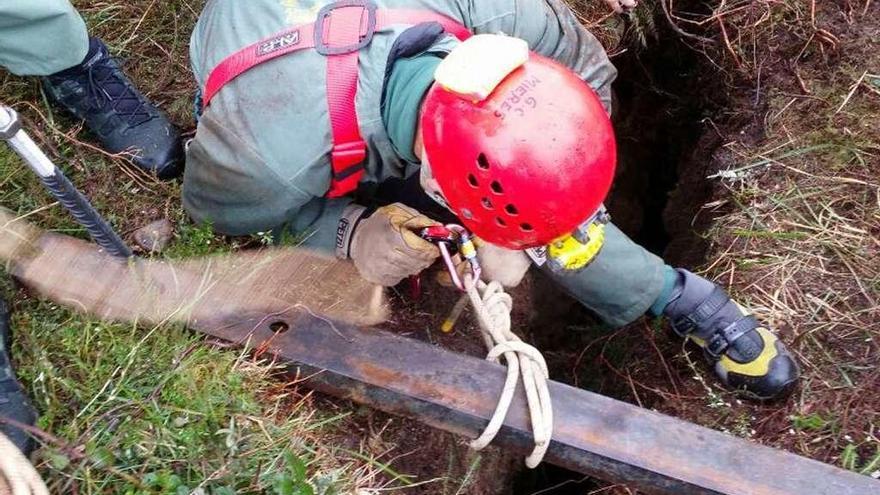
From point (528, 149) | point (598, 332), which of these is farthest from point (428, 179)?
point (598, 332)

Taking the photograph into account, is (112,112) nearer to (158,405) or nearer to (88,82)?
(88,82)

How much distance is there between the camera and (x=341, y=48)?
2.24m

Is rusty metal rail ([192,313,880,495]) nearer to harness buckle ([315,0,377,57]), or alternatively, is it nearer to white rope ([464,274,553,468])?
white rope ([464,274,553,468])

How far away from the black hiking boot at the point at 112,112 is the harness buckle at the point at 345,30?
3.09 ft

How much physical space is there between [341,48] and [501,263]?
2.50 feet

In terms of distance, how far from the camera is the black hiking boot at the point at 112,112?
291 cm

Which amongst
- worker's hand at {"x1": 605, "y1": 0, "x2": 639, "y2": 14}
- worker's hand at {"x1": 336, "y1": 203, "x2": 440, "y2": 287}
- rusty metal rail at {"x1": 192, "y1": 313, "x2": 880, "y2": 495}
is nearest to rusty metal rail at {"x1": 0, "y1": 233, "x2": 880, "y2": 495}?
rusty metal rail at {"x1": 192, "y1": 313, "x2": 880, "y2": 495}

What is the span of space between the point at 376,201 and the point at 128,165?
87cm

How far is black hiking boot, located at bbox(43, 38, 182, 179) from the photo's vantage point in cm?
291

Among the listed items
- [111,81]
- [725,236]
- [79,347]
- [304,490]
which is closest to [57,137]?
[111,81]

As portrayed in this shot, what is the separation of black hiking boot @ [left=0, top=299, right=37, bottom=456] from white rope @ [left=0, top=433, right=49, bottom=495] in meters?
0.16

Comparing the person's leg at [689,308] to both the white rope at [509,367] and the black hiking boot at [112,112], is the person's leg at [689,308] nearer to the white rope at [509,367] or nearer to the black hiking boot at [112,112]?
the white rope at [509,367]

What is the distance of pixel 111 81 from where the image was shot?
9.68 ft

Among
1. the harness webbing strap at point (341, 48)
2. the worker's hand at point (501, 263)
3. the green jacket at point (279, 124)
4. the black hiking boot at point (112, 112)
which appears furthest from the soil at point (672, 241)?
the black hiking boot at point (112, 112)
